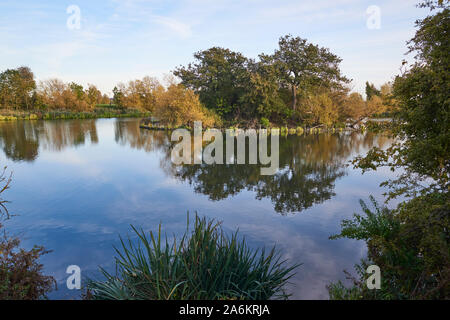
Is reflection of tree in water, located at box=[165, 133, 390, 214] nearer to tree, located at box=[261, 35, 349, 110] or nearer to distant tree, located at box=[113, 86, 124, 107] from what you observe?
tree, located at box=[261, 35, 349, 110]

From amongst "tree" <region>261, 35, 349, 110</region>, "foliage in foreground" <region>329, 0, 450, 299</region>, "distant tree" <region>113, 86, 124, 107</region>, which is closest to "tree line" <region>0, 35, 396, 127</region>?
"tree" <region>261, 35, 349, 110</region>

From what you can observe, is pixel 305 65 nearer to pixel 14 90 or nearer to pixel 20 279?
pixel 20 279

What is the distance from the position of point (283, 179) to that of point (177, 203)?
4.51 metres

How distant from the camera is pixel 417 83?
4.12m

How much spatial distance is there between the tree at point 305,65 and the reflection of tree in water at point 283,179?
47.3 ft

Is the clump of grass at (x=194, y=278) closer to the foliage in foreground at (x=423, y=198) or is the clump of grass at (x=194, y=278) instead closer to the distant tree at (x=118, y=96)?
the foliage in foreground at (x=423, y=198)

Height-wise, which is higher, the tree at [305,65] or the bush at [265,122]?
the tree at [305,65]

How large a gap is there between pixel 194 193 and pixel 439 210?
269 inches

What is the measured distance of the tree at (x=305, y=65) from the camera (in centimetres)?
2783

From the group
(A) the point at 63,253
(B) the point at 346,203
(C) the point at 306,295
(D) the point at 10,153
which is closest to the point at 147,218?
(A) the point at 63,253

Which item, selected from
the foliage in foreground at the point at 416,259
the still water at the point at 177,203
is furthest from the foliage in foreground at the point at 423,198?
the still water at the point at 177,203

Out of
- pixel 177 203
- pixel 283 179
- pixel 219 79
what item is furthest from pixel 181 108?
pixel 177 203

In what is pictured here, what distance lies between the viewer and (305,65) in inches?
1101

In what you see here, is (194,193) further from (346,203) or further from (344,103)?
(344,103)
